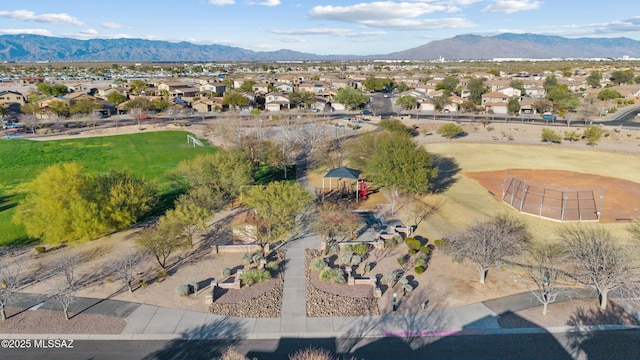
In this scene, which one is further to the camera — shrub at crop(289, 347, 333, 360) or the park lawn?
the park lawn

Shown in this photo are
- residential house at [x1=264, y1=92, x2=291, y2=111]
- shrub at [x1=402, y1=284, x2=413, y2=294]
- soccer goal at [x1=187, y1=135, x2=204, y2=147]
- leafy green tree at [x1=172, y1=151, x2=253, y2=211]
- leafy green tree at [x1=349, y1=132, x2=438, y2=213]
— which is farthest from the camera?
residential house at [x1=264, y1=92, x2=291, y2=111]

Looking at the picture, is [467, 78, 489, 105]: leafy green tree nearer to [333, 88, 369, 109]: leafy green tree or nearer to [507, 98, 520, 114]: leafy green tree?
[507, 98, 520, 114]: leafy green tree

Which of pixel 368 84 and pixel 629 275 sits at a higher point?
pixel 368 84

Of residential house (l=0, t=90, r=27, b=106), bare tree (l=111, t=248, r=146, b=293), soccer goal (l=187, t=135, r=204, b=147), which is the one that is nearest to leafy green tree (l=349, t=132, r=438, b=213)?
bare tree (l=111, t=248, r=146, b=293)

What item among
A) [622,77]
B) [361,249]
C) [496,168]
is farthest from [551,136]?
[622,77]

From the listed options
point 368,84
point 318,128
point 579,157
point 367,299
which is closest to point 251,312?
point 367,299

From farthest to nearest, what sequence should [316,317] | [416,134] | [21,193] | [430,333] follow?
[416,134] < [21,193] < [316,317] < [430,333]

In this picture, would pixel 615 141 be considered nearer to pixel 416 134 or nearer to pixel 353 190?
pixel 416 134
